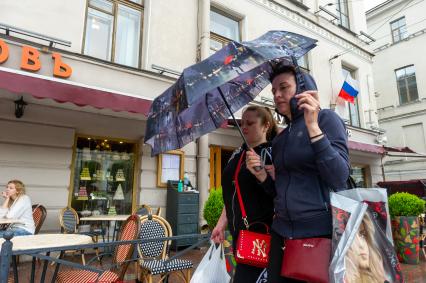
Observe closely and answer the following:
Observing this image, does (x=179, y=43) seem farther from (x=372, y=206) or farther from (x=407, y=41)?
(x=407, y=41)

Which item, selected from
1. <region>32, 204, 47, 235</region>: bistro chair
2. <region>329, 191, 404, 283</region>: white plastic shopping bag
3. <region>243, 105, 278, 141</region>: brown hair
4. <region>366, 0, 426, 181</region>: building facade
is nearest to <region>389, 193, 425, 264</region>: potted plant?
<region>243, 105, 278, 141</region>: brown hair

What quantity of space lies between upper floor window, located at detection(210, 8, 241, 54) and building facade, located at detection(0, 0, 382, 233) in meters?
0.03

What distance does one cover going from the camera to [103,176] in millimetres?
7469

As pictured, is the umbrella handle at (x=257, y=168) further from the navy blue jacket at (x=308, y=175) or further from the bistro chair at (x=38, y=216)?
the bistro chair at (x=38, y=216)

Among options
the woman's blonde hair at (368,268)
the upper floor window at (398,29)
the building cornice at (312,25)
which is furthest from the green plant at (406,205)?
the upper floor window at (398,29)

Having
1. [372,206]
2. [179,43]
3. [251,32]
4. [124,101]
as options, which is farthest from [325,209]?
[251,32]

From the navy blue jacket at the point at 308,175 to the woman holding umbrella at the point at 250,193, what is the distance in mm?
325

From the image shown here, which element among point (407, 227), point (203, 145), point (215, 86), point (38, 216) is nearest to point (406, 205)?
point (407, 227)

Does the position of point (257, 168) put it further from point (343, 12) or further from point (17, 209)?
point (343, 12)

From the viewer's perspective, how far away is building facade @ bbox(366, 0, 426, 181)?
18.7 metres

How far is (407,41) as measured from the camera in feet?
65.7

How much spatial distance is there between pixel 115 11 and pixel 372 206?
8020mm

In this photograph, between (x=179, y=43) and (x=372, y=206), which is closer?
(x=372, y=206)

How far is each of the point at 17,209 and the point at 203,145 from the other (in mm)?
4490
